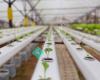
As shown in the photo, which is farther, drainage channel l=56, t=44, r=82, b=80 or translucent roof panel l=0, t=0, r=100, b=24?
translucent roof panel l=0, t=0, r=100, b=24

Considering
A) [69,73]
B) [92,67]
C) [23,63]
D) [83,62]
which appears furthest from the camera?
[23,63]

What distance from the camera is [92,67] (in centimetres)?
302

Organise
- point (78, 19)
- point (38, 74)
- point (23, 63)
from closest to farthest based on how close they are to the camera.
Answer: point (38, 74)
point (23, 63)
point (78, 19)

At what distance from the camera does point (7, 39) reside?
6.76 metres

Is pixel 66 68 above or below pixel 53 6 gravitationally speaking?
below

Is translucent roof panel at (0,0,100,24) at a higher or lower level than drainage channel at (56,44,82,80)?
higher

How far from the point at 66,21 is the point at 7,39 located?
37.5m

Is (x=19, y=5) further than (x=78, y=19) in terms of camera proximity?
No

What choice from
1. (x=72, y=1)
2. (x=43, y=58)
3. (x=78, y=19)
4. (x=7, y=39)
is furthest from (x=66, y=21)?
(x=43, y=58)

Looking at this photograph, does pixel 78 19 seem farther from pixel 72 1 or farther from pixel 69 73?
pixel 69 73

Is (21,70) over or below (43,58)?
below

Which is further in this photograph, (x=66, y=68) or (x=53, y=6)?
(x=53, y=6)

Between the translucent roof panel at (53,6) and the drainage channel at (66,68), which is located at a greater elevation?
the translucent roof panel at (53,6)

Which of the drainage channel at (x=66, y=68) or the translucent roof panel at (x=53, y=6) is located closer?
Result: the drainage channel at (x=66, y=68)
